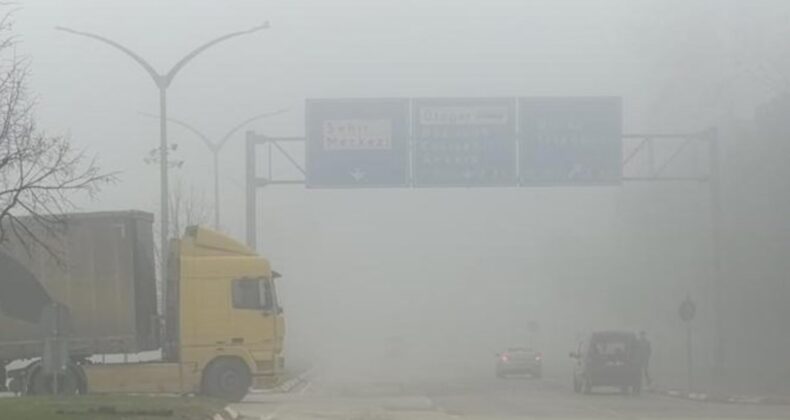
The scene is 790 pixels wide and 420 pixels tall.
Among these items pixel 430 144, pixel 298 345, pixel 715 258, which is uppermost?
pixel 430 144

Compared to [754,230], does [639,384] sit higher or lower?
lower

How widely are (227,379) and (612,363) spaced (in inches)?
573

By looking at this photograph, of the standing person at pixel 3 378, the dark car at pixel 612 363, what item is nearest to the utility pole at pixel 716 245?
the dark car at pixel 612 363

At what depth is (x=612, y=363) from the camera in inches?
1694

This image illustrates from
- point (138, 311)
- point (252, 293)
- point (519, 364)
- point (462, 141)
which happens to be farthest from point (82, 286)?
point (519, 364)

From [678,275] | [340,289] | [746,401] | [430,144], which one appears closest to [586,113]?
[430,144]

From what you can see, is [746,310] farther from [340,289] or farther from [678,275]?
[340,289]

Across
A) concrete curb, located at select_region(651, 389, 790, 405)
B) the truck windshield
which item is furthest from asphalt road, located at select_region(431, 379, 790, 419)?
the truck windshield

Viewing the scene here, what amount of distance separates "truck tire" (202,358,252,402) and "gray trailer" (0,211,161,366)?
181 cm

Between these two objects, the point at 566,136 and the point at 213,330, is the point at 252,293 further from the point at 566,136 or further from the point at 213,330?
the point at 566,136

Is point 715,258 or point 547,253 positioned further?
point 547,253

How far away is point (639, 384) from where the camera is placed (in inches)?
1699

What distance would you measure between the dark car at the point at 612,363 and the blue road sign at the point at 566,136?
5.19 meters

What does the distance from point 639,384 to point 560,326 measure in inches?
2219
